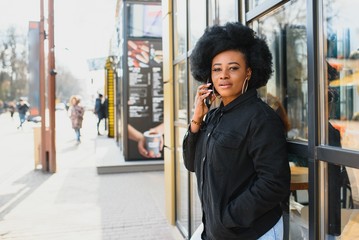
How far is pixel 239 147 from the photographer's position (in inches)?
63.7

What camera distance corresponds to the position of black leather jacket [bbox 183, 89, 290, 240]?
1538 mm

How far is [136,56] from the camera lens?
920cm

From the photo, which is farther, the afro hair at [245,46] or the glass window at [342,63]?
the afro hair at [245,46]

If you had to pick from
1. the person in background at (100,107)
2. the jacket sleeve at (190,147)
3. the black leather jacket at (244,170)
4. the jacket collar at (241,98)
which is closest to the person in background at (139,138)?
the jacket sleeve at (190,147)

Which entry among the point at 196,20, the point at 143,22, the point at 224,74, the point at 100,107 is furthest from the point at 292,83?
the point at 100,107

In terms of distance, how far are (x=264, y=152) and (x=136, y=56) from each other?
26.0 ft

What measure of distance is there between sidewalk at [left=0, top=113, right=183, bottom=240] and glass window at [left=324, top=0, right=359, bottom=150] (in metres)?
3.06

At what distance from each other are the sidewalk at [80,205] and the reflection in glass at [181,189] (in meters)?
0.20

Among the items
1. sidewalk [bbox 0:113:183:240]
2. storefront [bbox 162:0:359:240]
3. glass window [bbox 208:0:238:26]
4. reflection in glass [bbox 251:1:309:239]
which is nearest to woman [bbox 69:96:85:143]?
sidewalk [bbox 0:113:183:240]

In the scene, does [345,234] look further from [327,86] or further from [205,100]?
[205,100]

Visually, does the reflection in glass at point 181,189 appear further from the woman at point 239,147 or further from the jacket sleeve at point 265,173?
the jacket sleeve at point 265,173

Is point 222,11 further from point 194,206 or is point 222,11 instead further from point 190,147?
point 194,206

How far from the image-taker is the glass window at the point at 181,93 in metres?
3.98

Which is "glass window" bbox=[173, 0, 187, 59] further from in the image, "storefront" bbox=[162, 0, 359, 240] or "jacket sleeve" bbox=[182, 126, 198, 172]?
"jacket sleeve" bbox=[182, 126, 198, 172]
